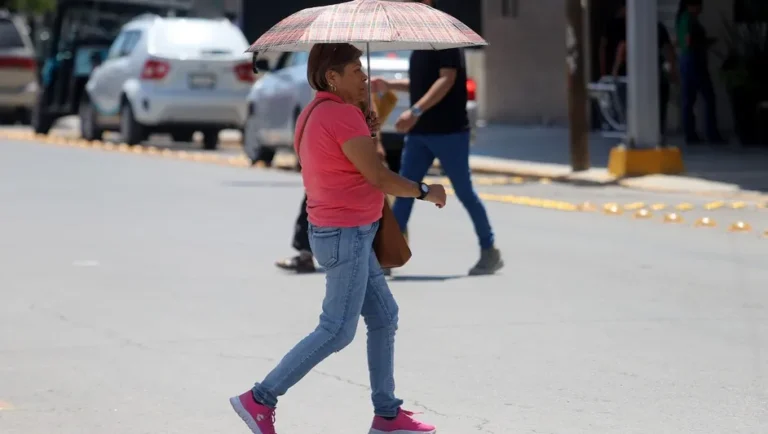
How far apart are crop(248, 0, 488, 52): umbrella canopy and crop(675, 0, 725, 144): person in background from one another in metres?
15.0

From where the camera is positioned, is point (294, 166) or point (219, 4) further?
point (219, 4)

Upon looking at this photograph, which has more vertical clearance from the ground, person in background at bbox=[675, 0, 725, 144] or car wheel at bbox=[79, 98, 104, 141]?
person in background at bbox=[675, 0, 725, 144]

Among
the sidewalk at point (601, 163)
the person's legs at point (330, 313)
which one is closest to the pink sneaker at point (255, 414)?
the person's legs at point (330, 313)

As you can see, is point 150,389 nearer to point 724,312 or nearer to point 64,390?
point 64,390

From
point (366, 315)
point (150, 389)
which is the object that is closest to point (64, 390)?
point (150, 389)

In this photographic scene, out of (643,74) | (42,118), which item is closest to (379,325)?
(643,74)

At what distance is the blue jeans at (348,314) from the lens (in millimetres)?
5984

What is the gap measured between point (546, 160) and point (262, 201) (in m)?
5.26

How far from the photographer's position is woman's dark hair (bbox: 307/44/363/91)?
236 inches

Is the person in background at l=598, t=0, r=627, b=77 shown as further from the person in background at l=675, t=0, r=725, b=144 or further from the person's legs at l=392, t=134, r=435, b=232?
the person's legs at l=392, t=134, r=435, b=232

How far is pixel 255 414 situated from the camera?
609 centimetres

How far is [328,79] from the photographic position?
19.6 feet

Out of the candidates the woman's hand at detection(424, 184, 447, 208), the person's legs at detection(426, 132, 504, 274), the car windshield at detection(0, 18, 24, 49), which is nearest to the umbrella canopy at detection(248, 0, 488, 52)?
the woman's hand at detection(424, 184, 447, 208)

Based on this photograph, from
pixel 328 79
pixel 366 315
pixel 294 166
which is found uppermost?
pixel 328 79
